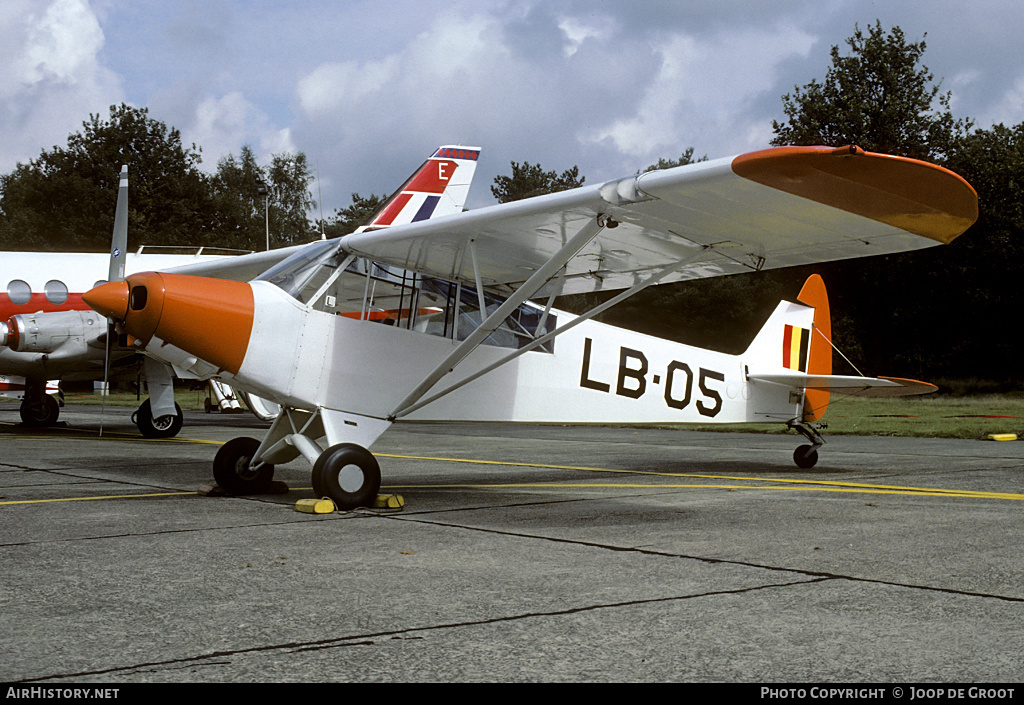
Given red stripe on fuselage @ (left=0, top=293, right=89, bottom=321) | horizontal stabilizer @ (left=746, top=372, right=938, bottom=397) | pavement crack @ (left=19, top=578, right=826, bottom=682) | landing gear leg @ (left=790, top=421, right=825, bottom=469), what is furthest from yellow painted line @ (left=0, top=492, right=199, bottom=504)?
red stripe on fuselage @ (left=0, top=293, right=89, bottom=321)

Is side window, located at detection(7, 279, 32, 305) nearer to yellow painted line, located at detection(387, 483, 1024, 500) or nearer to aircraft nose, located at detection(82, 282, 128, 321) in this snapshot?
aircraft nose, located at detection(82, 282, 128, 321)

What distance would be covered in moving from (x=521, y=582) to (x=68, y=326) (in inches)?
535

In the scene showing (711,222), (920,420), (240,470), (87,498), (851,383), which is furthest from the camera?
(920,420)

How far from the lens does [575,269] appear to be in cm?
833

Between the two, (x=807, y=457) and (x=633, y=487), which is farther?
(x=807, y=457)

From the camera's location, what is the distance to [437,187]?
2377cm

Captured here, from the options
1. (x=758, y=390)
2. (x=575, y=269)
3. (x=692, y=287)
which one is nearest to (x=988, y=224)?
(x=692, y=287)

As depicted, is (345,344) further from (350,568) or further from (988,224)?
(988,224)

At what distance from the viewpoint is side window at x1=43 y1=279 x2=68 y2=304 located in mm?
17672

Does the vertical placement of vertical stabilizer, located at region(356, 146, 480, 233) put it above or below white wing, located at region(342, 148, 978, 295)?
above

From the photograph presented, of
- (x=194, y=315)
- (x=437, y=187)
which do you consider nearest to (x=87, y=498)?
(x=194, y=315)

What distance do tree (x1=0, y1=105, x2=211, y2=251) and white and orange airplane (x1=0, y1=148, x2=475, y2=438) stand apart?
3641 cm

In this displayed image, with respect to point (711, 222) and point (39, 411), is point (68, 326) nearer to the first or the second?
point (39, 411)
